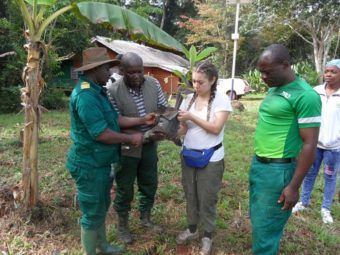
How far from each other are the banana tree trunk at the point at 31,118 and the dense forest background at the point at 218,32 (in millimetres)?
585

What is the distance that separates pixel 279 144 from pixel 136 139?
1.19m

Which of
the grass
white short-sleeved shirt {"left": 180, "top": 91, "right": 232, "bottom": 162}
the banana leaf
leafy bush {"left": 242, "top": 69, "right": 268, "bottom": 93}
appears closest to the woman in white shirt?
white short-sleeved shirt {"left": 180, "top": 91, "right": 232, "bottom": 162}

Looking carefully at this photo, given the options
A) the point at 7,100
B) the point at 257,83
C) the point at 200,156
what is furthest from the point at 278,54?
the point at 257,83

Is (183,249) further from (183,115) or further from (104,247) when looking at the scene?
(183,115)

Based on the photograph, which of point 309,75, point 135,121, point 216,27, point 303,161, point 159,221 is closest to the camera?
point 303,161

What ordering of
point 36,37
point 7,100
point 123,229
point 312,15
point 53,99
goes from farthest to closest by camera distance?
point 312,15
point 53,99
point 7,100
point 123,229
point 36,37

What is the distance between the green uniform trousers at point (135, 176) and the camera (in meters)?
3.44

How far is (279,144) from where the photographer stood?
8.36 feet

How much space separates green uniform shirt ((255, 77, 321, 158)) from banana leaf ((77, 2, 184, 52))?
1.50 metres

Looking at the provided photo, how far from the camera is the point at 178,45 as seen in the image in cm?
382

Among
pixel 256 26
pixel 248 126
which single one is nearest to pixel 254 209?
pixel 248 126

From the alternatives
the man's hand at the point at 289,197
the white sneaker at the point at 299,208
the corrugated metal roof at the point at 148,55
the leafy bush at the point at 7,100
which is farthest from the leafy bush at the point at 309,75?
the man's hand at the point at 289,197

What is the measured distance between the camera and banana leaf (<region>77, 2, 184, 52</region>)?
327cm

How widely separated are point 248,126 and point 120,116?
25.2 ft
